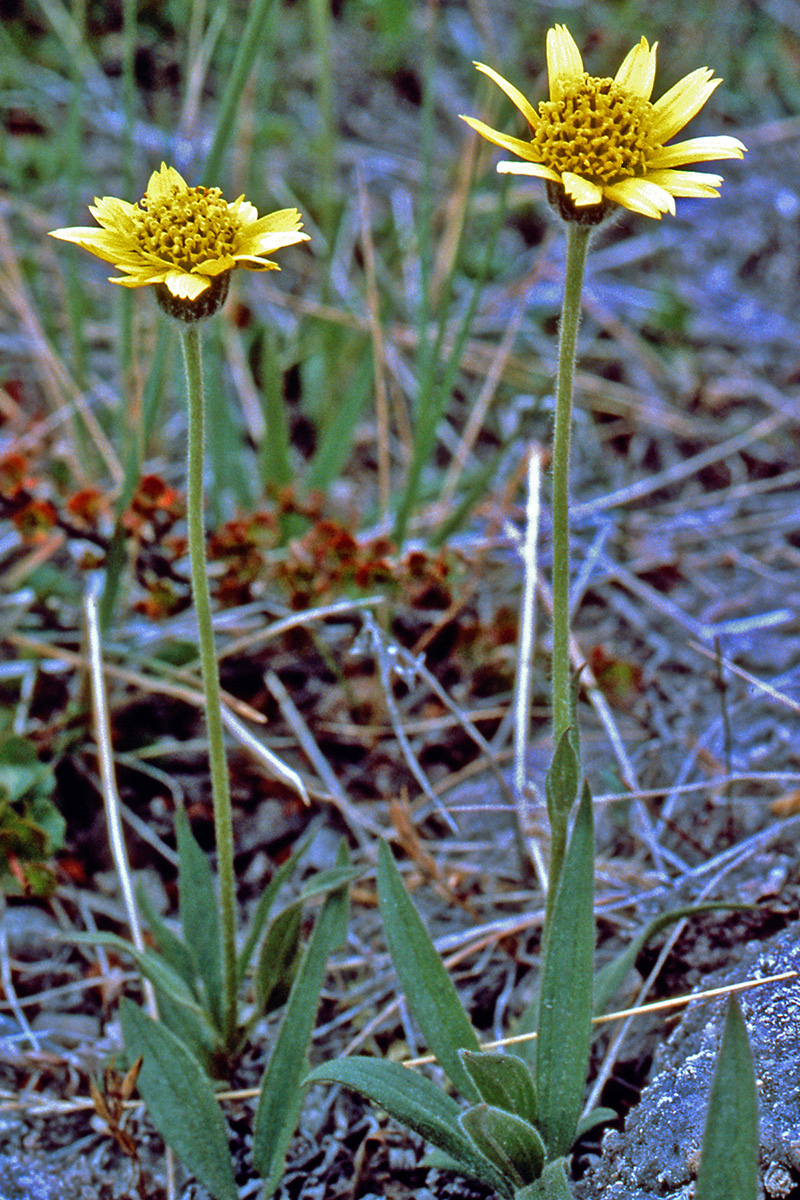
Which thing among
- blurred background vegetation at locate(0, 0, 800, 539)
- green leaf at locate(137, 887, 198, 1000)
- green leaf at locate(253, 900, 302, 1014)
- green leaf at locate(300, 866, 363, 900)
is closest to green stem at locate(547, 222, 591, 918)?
green leaf at locate(300, 866, 363, 900)

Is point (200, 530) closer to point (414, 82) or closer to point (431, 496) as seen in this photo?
point (431, 496)

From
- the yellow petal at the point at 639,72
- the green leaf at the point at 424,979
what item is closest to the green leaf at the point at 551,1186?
the green leaf at the point at 424,979

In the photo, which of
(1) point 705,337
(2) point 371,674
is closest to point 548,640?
(2) point 371,674

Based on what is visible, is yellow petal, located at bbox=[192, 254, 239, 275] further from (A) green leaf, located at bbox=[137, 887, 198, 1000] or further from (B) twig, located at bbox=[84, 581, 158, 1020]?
(A) green leaf, located at bbox=[137, 887, 198, 1000]

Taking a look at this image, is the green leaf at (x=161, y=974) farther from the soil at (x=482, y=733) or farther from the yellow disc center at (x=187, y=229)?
the yellow disc center at (x=187, y=229)

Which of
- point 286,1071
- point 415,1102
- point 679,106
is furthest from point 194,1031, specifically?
point 679,106

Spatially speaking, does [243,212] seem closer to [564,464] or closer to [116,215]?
[116,215]
